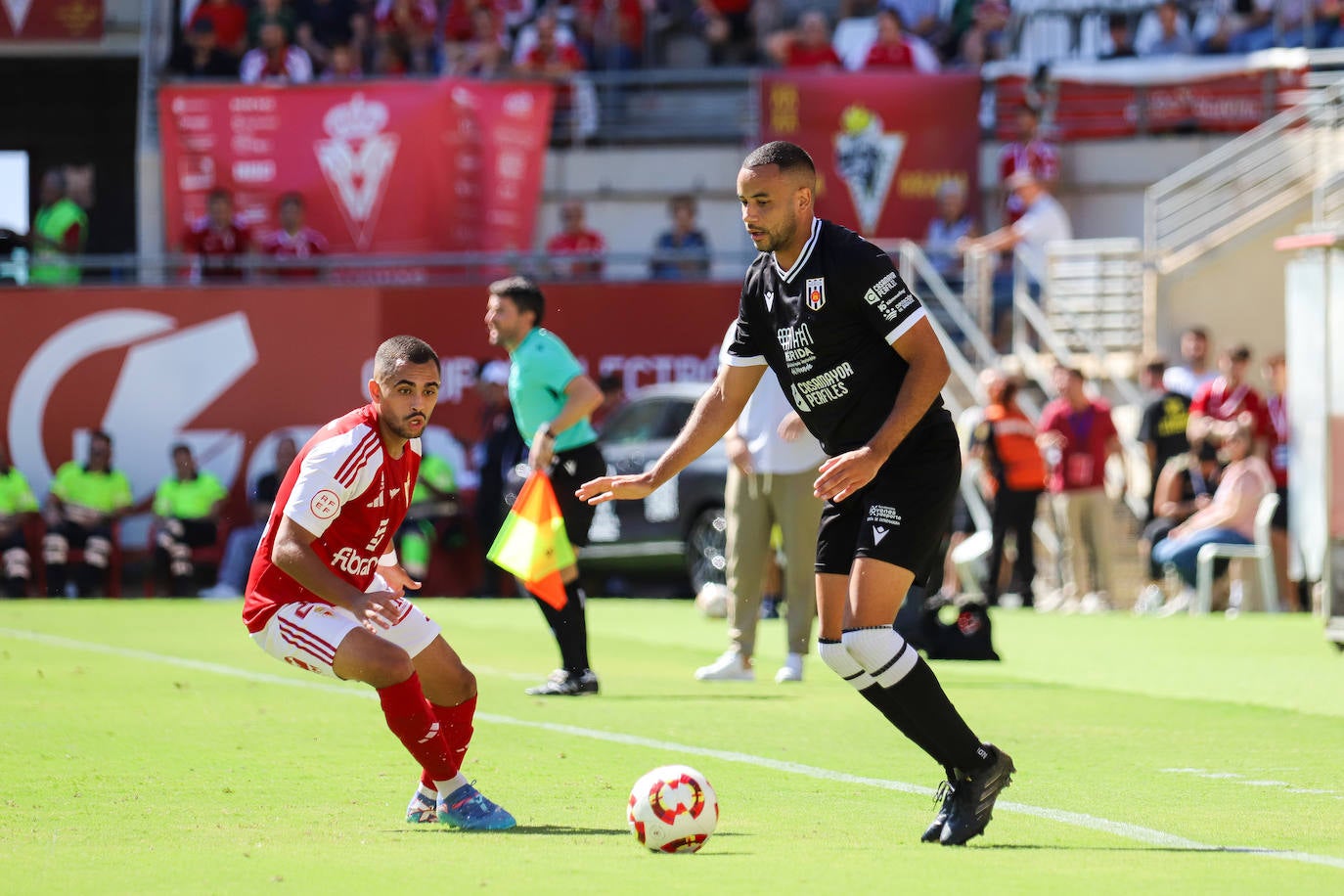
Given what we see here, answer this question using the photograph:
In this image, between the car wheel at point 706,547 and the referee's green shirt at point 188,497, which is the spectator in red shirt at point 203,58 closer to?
the referee's green shirt at point 188,497

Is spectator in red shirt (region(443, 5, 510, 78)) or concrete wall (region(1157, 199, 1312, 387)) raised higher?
spectator in red shirt (region(443, 5, 510, 78))

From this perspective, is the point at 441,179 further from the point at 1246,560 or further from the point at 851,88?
the point at 1246,560

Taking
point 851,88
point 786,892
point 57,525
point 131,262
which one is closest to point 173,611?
point 57,525

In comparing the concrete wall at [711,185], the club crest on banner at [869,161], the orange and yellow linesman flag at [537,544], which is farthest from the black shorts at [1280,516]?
the orange and yellow linesman flag at [537,544]

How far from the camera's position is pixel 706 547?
20.1 metres

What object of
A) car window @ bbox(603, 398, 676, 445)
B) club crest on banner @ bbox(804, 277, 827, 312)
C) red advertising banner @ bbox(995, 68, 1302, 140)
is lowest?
car window @ bbox(603, 398, 676, 445)

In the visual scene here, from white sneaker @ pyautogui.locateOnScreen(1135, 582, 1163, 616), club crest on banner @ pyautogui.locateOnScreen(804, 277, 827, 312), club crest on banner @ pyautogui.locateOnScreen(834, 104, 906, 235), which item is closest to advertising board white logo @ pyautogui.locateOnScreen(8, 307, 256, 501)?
club crest on banner @ pyautogui.locateOnScreen(834, 104, 906, 235)

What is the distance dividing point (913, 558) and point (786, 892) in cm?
143

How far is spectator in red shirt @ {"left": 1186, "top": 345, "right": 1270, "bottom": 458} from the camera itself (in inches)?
750

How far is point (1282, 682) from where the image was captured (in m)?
12.5

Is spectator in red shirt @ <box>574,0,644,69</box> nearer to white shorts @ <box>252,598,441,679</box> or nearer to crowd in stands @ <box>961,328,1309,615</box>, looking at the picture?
Answer: crowd in stands @ <box>961,328,1309,615</box>

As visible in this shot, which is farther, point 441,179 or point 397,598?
point 441,179

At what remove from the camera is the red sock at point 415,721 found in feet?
22.1

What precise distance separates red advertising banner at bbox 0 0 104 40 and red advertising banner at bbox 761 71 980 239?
872 centimetres
